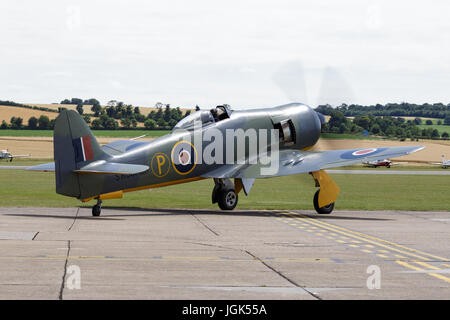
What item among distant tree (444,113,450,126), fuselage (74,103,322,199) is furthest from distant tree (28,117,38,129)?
fuselage (74,103,322,199)

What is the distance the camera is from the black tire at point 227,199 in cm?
2891

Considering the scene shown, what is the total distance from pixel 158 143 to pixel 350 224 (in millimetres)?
7444

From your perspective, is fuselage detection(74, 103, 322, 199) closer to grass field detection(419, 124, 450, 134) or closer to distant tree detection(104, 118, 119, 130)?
distant tree detection(104, 118, 119, 130)

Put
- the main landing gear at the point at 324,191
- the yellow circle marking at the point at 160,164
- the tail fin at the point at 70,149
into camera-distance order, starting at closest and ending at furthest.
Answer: the tail fin at the point at 70,149, the yellow circle marking at the point at 160,164, the main landing gear at the point at 324,191

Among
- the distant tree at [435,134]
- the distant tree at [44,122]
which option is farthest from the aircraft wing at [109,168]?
the distant tree at [435,134]

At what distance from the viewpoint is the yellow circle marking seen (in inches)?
990

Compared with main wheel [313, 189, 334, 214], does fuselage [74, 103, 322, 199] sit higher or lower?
higher

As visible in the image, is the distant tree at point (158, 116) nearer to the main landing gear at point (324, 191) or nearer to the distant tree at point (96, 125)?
the distant tree at point (96, 125)

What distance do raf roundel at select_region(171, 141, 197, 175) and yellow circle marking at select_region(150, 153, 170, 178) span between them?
1.13 feet

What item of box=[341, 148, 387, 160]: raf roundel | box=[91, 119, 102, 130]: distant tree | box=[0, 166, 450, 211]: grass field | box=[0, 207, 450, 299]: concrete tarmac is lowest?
box=[0, 166, 450, 211]: grass field

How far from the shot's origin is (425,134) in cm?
14338

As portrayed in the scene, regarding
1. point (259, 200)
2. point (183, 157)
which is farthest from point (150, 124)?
point (183, 157)

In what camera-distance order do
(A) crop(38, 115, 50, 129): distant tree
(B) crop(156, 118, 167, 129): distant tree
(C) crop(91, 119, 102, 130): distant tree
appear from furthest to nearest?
(A) crop(38, 115, 50, 129): distant tree < (C) crop(91, 119, 102, 130): distant tree < (B) crop(156, 118, 167, 129): distant tree

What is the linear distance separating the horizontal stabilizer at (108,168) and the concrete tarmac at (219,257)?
1685 mm
